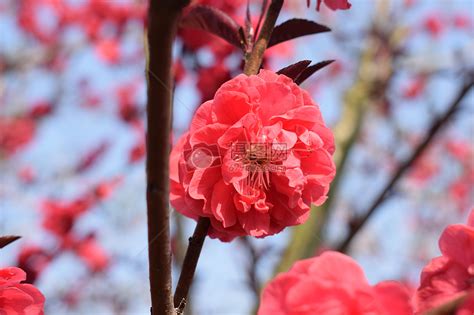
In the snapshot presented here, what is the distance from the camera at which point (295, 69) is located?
2.59ft

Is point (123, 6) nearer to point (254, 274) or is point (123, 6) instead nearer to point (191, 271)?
point (254, 274)

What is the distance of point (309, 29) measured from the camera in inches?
35.1

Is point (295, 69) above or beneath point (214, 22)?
beneath

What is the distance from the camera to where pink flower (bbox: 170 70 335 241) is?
2.50 feet

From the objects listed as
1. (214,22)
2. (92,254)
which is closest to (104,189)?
(92,254)

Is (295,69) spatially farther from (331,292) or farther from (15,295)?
(15,295)

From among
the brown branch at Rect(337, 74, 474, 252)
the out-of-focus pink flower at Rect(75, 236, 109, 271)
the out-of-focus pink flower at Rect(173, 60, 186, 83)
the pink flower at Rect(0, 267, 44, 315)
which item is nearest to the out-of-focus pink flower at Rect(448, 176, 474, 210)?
the out-of-focus pink flower at Rect(75, 236, 109, 271)

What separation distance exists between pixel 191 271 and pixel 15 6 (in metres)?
6.07

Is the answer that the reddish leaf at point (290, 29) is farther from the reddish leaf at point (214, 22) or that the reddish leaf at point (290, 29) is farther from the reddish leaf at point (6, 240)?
the reddish leaf at point (6, 240)

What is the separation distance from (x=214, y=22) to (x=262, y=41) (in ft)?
0.43

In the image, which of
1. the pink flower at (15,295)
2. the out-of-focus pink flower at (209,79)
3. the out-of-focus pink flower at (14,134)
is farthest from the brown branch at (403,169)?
the out-of-focus pink flower at (14,134)

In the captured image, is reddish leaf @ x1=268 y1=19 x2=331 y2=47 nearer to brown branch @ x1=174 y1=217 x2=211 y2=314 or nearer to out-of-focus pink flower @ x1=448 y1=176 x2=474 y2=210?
brown branch @ x1=174 y1=217 x2=211 y2=314

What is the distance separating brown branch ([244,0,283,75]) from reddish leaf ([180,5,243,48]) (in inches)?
2.7

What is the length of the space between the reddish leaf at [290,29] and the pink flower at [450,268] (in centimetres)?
36
